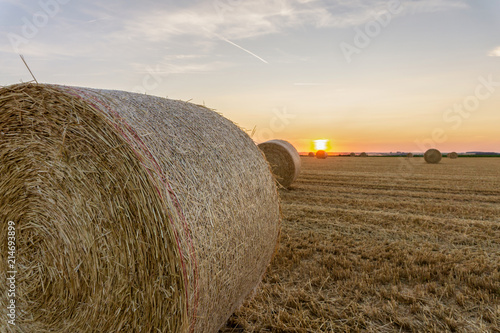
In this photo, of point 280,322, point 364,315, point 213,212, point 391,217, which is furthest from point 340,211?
point 213,212

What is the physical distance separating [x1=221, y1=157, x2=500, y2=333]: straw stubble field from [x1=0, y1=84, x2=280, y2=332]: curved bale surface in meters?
1.02

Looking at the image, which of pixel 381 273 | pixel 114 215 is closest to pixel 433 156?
pixel 381 273

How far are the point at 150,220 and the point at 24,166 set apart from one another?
148cm

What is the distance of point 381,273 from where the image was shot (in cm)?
462

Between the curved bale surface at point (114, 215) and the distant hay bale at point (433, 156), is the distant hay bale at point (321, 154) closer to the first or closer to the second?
the distant hay bale at point (433, 156)

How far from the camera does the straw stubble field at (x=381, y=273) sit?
3.53 metres

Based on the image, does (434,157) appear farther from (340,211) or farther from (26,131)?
(26,131)

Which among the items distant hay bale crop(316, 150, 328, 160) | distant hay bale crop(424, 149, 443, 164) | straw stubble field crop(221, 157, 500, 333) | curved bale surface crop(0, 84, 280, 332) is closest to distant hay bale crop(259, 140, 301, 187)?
straw stubble field crop(221, 157, 500, 333)

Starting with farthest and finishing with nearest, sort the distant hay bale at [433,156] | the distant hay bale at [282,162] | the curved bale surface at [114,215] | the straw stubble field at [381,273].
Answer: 1. the distant hay bale at [433,156]
2. the distant hay bale at [282,162]
3. the straw stubble field at [381,273]
4. the curved bale surface at [114,215]

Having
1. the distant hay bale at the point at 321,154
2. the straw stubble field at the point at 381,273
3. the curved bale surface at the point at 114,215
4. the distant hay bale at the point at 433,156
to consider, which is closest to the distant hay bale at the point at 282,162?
the straw stubble field at the point at 381,273

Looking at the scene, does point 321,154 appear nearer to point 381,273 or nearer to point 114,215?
point 381,273

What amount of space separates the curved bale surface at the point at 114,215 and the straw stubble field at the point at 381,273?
3.34 ft

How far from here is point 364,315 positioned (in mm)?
3654

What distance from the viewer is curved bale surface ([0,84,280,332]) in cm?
238
